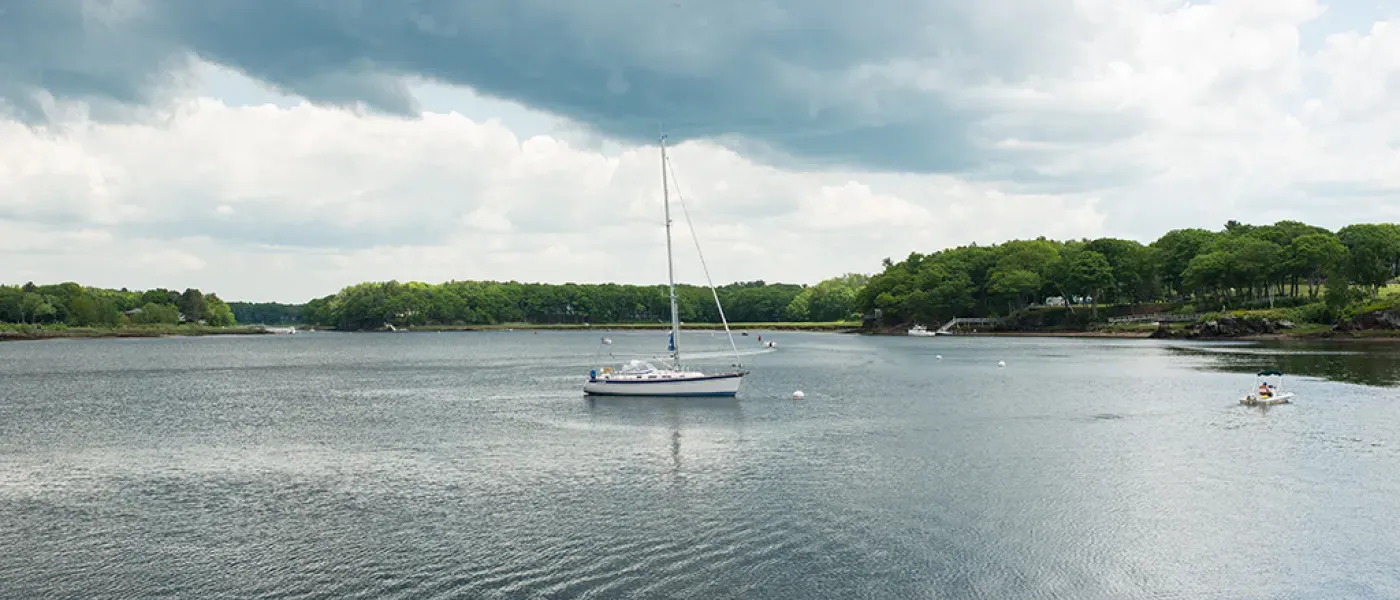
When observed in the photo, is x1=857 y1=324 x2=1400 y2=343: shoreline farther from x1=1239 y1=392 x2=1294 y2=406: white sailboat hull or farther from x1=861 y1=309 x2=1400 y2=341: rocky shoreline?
x1=1239 y1=392 x2=1294 y2=406: white sailboat hull

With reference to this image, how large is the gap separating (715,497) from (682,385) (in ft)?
105

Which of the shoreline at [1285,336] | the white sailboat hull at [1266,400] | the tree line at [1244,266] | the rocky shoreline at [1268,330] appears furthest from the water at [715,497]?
the tree line at [1244,266]

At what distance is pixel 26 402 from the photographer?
67.2m

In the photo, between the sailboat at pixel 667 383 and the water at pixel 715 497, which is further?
the sailboat at pixel 667 383

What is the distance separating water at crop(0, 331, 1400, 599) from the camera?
22.7 meters

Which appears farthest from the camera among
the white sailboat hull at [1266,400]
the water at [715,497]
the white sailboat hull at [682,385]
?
the white sailboat hull at [682,385]

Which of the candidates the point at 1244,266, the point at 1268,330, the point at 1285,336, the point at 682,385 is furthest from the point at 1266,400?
the point at 1244,266

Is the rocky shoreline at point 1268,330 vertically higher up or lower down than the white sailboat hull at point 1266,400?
higher up

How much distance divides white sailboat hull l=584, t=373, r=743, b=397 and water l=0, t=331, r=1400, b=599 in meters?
1.25

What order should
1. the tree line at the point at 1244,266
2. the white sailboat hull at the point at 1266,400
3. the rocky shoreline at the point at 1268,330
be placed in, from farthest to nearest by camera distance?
the tree line at the point at 1244,266
the rocky shoreline at the point at 1268,330
the white sailboat hull at the point at 1266,400

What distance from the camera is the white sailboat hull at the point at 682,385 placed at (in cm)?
6331

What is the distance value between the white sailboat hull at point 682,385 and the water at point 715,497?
1.25 meters

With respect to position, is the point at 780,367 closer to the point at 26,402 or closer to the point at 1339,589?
the point at 26,402

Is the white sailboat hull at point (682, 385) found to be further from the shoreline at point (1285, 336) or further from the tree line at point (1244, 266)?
the tree line at point (1244, 266)
